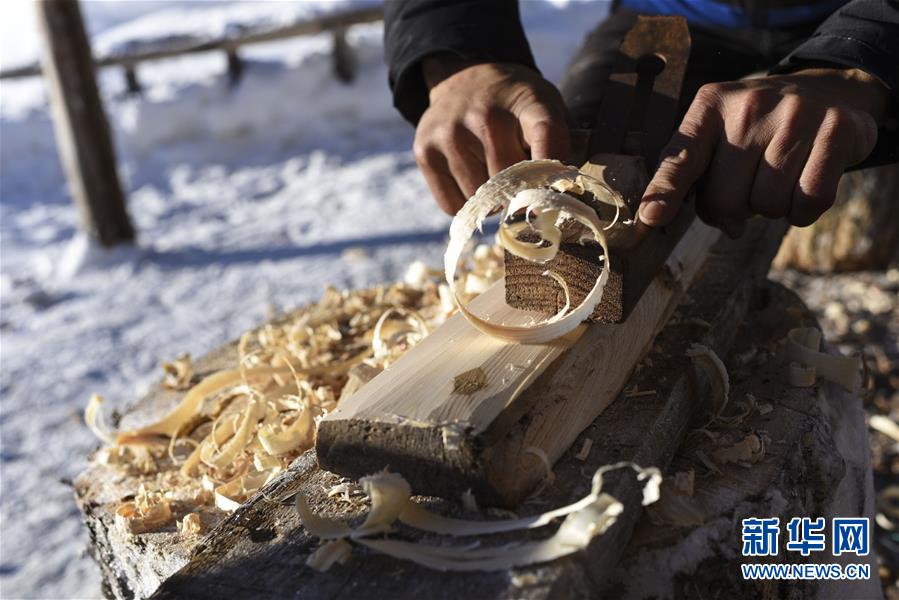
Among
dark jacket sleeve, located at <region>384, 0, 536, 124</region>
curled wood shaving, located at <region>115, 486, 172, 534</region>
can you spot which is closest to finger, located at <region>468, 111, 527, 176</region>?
dark jacket sleeve, located at <region>384, 0, 536, 124</region>

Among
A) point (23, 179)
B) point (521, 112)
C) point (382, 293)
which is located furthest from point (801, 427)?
point (23, 179)

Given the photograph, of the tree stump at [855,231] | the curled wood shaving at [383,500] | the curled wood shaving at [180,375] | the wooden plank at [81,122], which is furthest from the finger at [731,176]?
the wooden plank at [81,122]

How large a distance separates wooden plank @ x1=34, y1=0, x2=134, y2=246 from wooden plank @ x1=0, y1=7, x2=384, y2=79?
2243 mm

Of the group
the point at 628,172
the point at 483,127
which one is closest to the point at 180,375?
the point at 483,127

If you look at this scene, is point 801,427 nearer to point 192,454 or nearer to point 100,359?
point 192,454

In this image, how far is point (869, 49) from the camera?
1384mm

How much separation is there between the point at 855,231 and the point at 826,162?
249 cm

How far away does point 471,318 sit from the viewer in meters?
1.16

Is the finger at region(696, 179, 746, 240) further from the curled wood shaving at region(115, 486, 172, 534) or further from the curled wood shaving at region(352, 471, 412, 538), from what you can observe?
the curled wood shaving at region(115, 486, 172, 534)

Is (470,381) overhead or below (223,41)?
overhead

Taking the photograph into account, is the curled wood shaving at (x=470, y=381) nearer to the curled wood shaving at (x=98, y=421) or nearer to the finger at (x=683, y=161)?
the finger at (x=683, y=161)

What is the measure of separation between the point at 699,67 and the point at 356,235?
2.70 metres

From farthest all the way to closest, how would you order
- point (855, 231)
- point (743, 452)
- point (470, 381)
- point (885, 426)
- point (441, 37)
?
point (855, 231) < point (885, 426) < point (441, 37) < point (743, 452) < point (470, 381)

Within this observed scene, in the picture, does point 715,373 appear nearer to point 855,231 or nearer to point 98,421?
point 98,421
